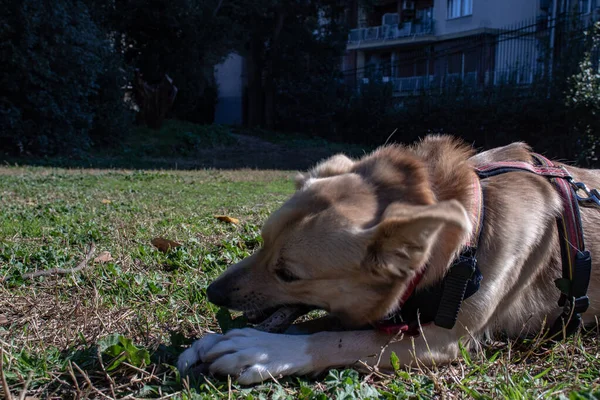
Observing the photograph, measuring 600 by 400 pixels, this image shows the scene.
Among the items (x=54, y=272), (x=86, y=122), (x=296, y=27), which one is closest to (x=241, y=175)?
(x=86, y=122)

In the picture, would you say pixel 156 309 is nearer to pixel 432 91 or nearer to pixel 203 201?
pixel 203 201

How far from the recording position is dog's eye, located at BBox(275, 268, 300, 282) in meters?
2.62

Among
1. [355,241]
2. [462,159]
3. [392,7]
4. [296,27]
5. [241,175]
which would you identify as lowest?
[241,175]

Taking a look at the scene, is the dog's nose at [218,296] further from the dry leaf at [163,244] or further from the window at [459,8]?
the window at [459,8]


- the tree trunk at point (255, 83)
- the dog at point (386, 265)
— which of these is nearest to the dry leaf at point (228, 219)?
the dog at point (386, 265)

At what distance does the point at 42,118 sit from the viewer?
1519 centimetres

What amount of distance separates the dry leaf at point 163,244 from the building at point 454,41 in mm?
15291

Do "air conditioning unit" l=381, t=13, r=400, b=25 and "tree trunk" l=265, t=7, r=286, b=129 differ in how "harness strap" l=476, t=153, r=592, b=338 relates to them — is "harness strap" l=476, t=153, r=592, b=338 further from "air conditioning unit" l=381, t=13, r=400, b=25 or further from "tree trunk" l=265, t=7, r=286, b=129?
"air conditioning unit" l=381, t=13, r=400, b=25

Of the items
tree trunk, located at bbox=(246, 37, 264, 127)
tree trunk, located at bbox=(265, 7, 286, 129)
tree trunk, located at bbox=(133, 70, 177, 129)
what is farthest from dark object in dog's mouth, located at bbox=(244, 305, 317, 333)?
tree trunk, located at bbox=(246, 37, 264, 127)

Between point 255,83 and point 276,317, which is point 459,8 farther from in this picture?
point 276,317

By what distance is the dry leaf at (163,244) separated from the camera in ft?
14.6

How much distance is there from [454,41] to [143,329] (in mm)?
32564

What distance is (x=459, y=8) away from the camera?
109 ft

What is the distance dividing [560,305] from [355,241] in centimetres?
128
